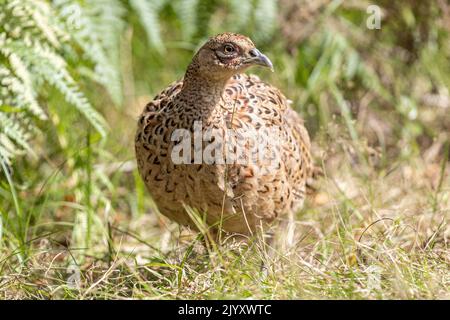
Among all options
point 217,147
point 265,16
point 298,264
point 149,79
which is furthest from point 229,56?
point 149,79

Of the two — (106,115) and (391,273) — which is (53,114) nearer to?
(106,115)

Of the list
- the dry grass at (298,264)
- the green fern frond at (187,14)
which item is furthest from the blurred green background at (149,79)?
the dry grass at (298,264)

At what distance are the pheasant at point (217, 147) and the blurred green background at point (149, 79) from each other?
553mm

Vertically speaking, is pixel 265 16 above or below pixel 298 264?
above

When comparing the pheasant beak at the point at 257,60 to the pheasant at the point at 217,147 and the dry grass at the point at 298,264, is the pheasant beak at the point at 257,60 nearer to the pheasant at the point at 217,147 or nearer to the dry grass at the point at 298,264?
the pheasant at the point at 217,147

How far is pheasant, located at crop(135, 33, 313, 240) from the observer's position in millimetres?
3959

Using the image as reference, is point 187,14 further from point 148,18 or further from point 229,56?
point 229,56

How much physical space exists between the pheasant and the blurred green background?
55 centimetres

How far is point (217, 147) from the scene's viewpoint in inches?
155

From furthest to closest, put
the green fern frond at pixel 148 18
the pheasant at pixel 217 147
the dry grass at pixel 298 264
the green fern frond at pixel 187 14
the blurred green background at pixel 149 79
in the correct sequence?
the green fern frond at pixel 187 14, the green fern frond at pixel 148 18, the blurred green background at pixel 149 79, the pheasant at pixel 217 147, the dry grass at pixel 298 264

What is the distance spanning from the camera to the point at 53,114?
16.7 feet

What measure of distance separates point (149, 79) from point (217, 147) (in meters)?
2.47

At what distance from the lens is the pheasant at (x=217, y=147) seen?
3959mm
